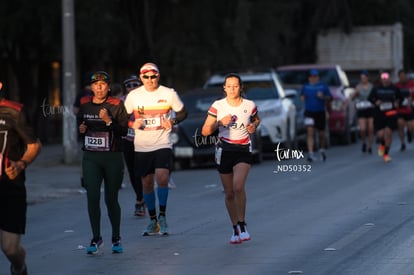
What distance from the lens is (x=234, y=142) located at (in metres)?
12.7

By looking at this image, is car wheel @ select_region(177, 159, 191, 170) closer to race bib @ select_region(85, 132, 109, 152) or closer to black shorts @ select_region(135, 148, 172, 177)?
black shorts @ select_region(135, 148, 172, 177)

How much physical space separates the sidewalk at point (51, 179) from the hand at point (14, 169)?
9406 millimetres

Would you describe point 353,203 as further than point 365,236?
Yes

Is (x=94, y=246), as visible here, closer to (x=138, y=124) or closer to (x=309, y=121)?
(x=138, y=124)

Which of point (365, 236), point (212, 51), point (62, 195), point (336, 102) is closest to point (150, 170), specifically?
point (365, 236)

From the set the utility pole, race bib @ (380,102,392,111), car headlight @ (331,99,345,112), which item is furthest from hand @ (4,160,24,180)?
car headlight @ (331,99,345,112)

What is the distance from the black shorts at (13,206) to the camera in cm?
927

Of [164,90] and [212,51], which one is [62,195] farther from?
[212,51]

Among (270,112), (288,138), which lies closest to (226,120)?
(270,112)

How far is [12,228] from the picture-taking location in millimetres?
9258

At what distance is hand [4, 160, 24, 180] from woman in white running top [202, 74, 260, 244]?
357cm

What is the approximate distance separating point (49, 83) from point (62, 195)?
1875 centimetres

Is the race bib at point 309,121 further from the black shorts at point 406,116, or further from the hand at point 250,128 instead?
the hand at point 250,128

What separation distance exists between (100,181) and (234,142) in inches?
61.2
